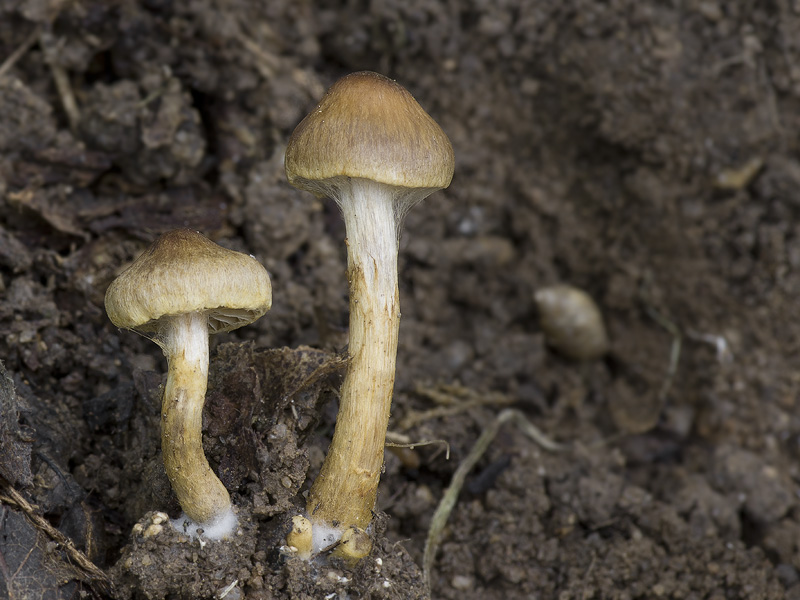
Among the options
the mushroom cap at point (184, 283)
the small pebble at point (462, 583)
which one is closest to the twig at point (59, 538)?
the mushroom cap at point (184, 283)

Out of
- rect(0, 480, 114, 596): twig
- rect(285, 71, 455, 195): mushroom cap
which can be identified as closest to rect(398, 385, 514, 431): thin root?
rect(285, 71, 455, 195): mushroom cap

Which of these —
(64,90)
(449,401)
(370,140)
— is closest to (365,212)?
(370,140)

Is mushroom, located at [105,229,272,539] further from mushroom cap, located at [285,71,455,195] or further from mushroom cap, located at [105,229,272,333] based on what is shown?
mushroom cap, located at [285,71,455,195]

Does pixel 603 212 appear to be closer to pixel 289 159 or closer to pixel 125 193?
pixel 289 159

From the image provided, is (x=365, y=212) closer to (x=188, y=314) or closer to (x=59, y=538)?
(x=188, y=314)

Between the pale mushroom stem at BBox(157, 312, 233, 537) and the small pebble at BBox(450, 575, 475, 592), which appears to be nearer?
the pale mushroom stem at BBox(157, 312, 233, 537)

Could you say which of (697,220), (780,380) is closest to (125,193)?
(697,220)

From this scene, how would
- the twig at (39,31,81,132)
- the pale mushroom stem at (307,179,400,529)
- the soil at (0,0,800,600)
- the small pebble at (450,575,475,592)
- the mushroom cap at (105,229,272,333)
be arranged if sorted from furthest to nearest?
1. the twig at (39,31,81,132)
2. the small pebble at (450,575,475,592)
3. the soil at (0,0,800,600)
4. the pale mushroom stem at (307,179,400,529)
5. the mushroom cap at (105,229,272,333)

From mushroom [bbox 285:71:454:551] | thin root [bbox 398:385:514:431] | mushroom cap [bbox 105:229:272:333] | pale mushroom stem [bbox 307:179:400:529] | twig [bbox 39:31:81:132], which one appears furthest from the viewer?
twig [bbox 39:31:81:132]
